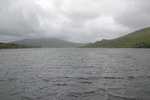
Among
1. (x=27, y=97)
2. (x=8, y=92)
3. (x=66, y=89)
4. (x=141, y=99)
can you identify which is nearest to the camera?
(x=141, y=99)

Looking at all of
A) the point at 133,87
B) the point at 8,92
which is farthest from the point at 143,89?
the point at 8,92

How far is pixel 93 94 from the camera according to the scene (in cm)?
2578

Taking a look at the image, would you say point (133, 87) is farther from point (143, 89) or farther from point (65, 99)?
point (65, 99)

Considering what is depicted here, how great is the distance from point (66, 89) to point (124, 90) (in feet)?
30.9

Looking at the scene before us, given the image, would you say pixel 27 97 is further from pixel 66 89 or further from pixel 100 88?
pixel 100 88

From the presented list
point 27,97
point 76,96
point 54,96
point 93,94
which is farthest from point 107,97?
point 27,97

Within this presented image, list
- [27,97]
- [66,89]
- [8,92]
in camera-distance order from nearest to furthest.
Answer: [27,97] → [8,92] → [66,89]

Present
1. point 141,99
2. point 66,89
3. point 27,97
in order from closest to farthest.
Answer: point 141,99 → point 27,97 → point 66,89

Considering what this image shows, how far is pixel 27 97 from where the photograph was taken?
24.5 meters

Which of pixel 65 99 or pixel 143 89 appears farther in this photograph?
pixel 143 89

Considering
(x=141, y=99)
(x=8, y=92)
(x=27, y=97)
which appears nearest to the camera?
(x=141, y=99)

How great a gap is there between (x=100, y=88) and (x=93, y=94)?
3802mm

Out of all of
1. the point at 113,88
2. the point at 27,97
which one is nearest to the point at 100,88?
the point at 113,88

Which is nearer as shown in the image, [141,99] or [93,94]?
[141,99]
